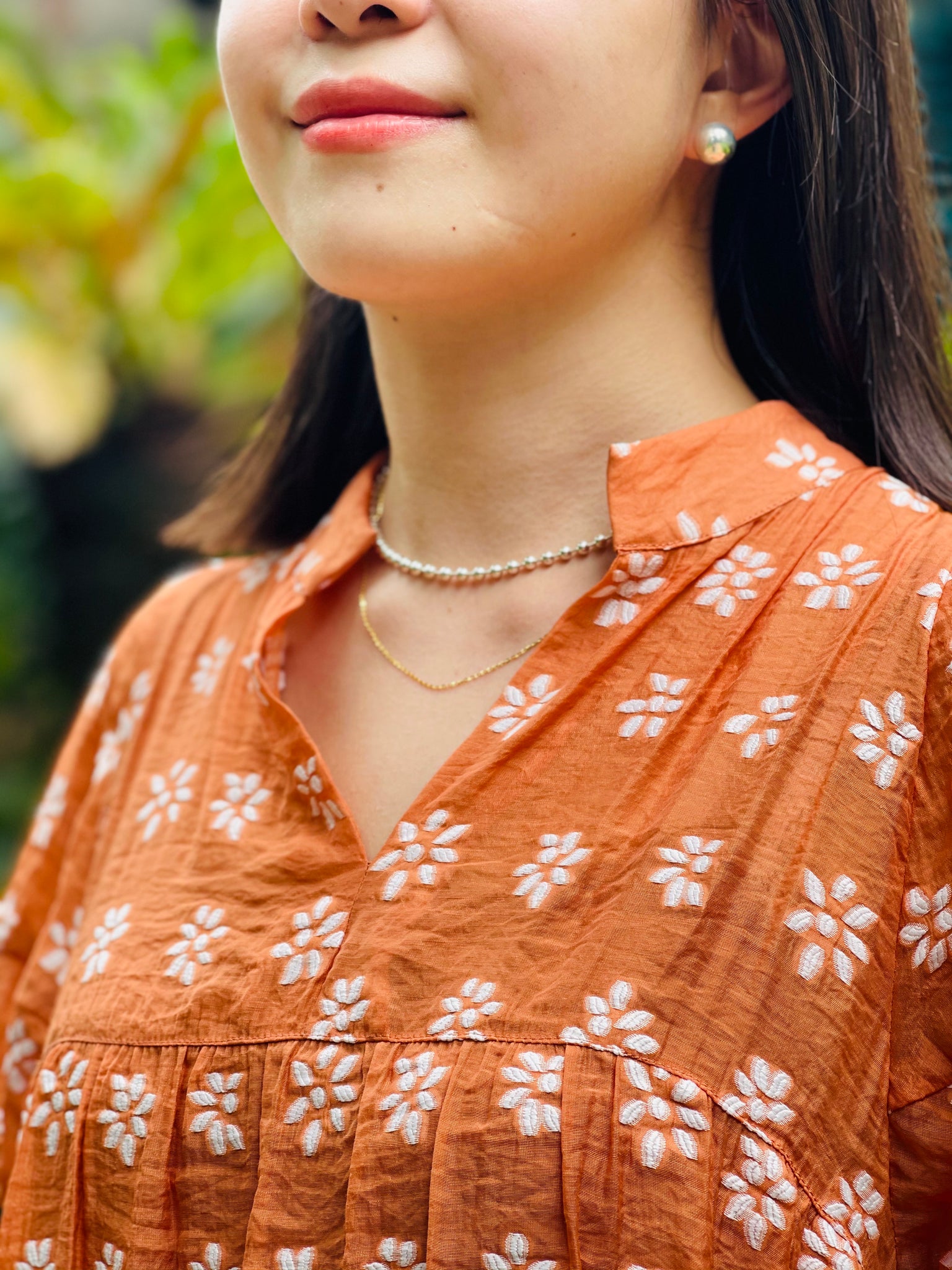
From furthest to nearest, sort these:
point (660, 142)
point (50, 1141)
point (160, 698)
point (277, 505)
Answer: point (277, 505) < point (160, 698) < point (50, 1141) < point (660, 142)

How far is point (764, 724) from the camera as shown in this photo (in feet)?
3.50

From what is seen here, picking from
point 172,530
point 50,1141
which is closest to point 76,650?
point 172,530

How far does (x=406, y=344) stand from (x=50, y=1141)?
0.78 metres

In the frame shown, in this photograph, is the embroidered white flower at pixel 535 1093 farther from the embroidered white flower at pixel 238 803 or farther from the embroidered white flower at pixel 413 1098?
the embroidered white flower at pixel 238 803

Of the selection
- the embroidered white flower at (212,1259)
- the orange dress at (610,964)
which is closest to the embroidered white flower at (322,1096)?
the orange dress at (610,964)

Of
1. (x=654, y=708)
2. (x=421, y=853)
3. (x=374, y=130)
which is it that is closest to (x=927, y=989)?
(x=654, y=708)

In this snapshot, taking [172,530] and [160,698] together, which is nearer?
[160,698]

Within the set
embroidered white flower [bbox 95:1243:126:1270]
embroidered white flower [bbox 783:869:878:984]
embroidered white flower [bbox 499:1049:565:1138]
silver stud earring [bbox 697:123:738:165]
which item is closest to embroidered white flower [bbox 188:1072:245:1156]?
embroidered white flower [bbox 95:1243:126:1270]

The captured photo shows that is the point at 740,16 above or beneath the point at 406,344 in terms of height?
above

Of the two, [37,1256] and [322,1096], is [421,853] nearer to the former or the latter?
[322,1096]

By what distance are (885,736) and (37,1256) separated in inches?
34.0

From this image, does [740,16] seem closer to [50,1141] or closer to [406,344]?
[406,344]

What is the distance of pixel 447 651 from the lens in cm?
129

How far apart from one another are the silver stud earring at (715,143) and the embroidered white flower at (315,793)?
0.62m
